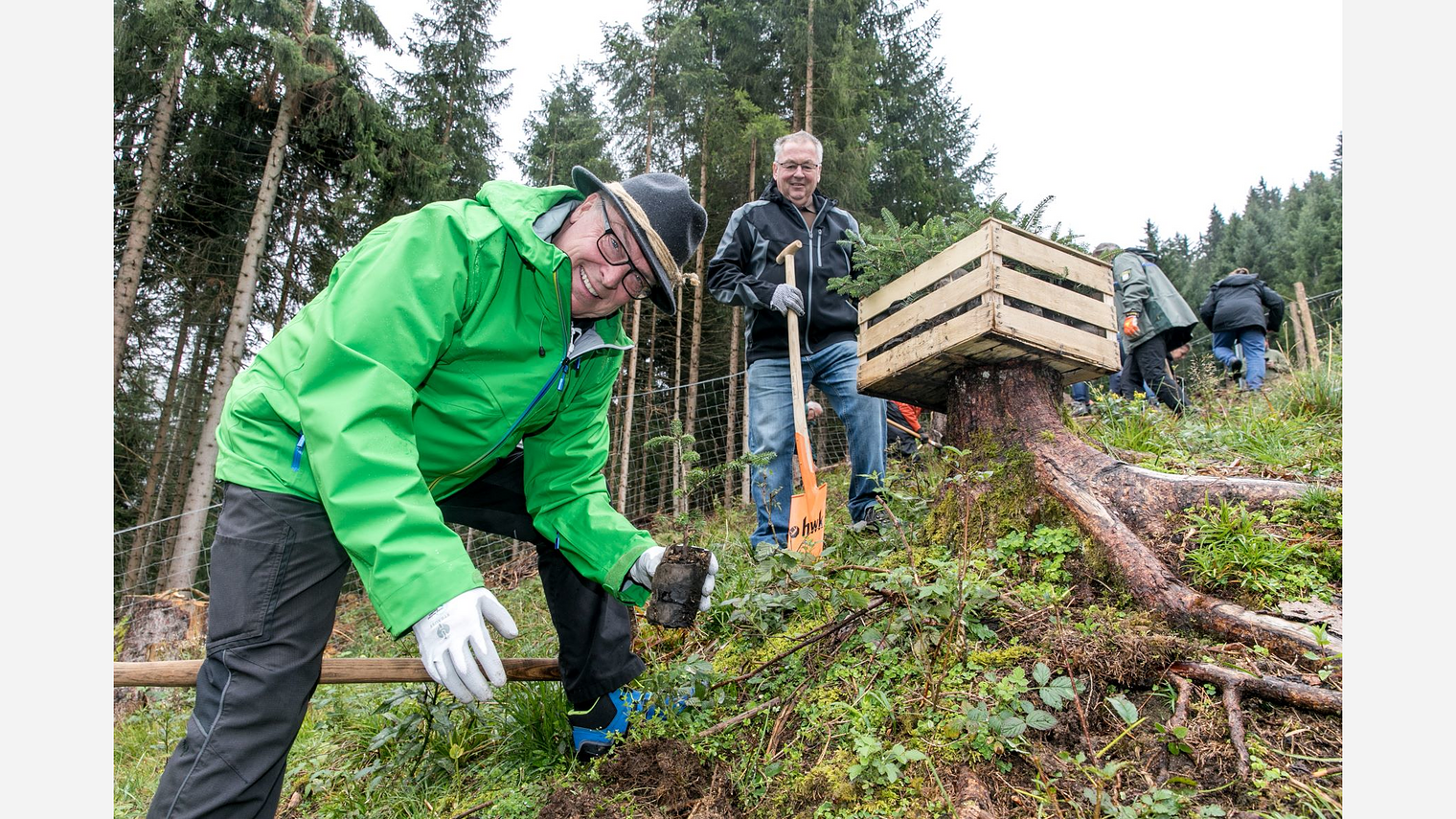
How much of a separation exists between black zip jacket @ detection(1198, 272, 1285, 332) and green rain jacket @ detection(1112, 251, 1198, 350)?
1299 millimetres

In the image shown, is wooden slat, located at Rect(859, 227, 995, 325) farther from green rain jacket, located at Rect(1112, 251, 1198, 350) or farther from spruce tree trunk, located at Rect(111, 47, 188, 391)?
spruce tree trunk, located at Rect(111, 47, 188, 391)

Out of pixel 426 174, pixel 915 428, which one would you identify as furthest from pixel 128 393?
pixel 915 428

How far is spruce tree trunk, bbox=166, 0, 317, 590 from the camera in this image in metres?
8.16

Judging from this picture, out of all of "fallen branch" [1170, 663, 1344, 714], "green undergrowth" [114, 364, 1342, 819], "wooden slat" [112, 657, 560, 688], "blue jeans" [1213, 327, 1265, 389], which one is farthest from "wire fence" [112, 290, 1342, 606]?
"fallen branch" [1170, 663, 1344, 714]

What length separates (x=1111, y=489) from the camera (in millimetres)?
2623

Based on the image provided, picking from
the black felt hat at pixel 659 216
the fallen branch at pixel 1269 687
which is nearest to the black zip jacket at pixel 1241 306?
the fallen branch at pixel 1269 687

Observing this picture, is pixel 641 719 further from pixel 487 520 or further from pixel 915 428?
pixel 915 428

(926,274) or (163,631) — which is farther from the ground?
(926,274)

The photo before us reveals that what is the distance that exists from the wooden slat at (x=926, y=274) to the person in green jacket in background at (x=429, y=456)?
112cm

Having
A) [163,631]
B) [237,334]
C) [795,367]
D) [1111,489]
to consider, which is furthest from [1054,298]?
[237,334]

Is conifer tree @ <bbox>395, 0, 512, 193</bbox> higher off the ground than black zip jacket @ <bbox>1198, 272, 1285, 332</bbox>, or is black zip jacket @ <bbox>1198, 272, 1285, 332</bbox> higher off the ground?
conifer tree @ <bbox>395, 0, 512, 193</bbox>

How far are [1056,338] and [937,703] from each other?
151 cm

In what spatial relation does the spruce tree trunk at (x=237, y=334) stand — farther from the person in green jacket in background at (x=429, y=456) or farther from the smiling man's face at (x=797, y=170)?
the person in green jacket in background at (x=429, y=456)

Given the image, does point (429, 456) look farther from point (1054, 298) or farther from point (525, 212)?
point (1054, 298)
